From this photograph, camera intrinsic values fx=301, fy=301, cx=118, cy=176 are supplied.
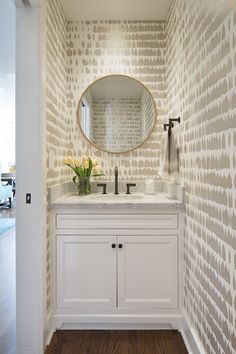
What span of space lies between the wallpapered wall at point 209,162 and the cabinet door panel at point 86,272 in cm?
53

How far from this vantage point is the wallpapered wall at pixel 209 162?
120cm

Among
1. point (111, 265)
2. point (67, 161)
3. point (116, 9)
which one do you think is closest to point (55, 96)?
point (67, 161)

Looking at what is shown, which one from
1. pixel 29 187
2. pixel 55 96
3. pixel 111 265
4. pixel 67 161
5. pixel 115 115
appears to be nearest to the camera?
pixel 29 187

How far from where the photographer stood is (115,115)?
9.00 feet

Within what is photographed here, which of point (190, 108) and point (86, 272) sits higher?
point (190, 108)

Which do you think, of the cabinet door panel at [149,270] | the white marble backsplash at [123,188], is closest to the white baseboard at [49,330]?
the cabinet door panel at [149,270]

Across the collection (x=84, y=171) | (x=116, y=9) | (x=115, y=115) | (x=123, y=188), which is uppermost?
(x=116, y=9)

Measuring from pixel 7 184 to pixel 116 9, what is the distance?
6.45 metres

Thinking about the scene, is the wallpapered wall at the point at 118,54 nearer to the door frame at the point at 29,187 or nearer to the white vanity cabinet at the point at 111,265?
the door frame at the point at 29,187

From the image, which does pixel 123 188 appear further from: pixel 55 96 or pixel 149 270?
pixel 55 96

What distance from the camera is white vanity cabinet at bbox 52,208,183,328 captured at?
6.87ft

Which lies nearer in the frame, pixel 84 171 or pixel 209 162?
pixel 209 162

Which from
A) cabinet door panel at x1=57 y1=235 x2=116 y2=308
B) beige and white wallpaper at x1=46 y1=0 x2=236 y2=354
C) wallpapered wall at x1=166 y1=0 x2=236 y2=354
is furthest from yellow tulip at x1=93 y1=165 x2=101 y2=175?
wallpapered wall at x1=166 y1=0 x2=236 y2=354

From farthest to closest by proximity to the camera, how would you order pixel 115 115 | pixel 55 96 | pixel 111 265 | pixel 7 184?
pixel 7 184 < pixel 115 115 < pixel 55 96 < pixel 111 265
